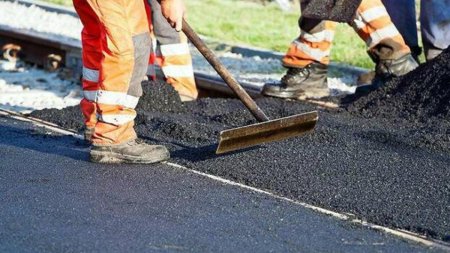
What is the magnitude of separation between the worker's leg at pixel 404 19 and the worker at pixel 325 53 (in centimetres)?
36

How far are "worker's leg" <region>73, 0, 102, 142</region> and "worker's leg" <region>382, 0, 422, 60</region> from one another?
3.26 meters

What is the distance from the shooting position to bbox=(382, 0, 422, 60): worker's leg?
909 centimetres

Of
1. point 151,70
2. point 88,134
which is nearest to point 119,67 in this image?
point 88,134

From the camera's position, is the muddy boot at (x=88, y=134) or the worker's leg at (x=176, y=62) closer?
the muddy boot at (x=88, y=134)

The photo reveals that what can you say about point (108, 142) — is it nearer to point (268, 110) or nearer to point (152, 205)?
point (152, 205)

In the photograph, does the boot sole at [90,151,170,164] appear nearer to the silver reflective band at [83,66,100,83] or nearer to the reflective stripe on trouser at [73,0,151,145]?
the reflective stripe on trouser at [73,0,151,145]

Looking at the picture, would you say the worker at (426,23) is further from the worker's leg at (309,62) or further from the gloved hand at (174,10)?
the gloved hand at (174,10)

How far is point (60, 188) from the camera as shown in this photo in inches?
225

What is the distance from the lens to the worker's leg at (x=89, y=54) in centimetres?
638

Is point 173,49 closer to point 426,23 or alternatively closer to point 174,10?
point 426,23

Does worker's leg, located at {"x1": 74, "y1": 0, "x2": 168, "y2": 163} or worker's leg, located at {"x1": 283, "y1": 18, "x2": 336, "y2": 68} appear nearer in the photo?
worker's leg, located at {"x1": 74, "y1": 0, "x2": 168, "y2": 163}

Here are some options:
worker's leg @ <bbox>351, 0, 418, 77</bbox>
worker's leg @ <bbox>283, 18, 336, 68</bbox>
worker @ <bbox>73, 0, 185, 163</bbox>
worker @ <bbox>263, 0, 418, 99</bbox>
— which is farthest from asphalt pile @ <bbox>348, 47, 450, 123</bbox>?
worker @ <bbox>73, 0, 185, 163</bbox>

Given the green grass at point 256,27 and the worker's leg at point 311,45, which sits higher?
the worker's leg at point 311,45

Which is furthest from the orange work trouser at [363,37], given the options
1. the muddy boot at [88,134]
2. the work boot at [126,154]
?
the work boot at [126,154]
